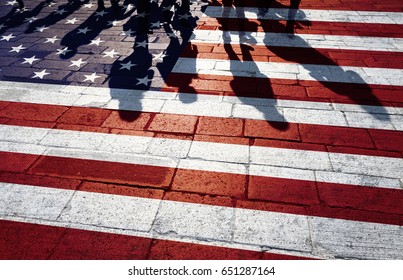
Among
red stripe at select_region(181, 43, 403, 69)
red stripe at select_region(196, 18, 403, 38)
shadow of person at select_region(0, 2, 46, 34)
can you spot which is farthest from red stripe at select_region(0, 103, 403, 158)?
shadow of person at select_region(0, 2, 46, 34)

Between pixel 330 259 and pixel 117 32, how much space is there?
23.8 feet

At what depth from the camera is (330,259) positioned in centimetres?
274

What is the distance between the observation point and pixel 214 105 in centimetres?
479

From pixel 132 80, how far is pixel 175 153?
2.35m

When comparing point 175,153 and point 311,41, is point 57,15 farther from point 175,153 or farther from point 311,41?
point 311,41

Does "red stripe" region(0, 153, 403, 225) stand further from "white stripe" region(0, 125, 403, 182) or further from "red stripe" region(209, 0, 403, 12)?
"red stripe" region(209, 0, 403, 12)

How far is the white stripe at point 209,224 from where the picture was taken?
9.33ft

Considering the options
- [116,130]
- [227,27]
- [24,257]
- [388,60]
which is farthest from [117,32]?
[388,60]

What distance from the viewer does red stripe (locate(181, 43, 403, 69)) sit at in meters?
5.73

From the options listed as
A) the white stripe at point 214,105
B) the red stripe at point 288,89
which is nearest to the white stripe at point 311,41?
the red stripe at point 288,89

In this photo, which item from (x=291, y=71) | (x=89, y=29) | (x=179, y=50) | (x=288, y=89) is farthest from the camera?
(x=89, y=29)

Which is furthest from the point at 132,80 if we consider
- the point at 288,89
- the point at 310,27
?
the point at 310,27

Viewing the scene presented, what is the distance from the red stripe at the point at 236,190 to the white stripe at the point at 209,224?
10cm
